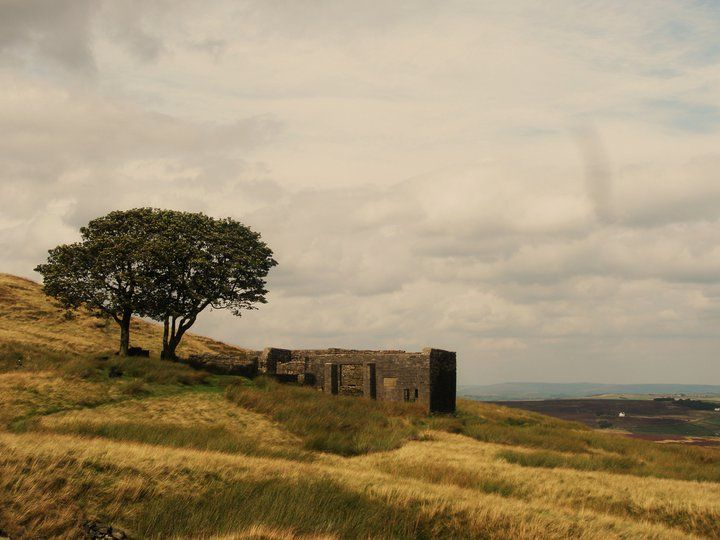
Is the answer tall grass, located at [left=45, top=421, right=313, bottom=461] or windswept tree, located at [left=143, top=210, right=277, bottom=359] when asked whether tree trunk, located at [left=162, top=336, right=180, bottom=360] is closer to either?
windswept tree, located at [left=143, top=210, right=277, bottom=359]

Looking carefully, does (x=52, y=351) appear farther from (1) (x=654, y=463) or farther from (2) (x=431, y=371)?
(1) (x=654, y=463)

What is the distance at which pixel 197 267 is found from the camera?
44906 mm

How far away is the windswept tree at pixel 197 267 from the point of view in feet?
146

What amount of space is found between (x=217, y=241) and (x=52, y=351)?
496 inches

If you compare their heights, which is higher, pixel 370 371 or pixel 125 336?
pixel 125 336

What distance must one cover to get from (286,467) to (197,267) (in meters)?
28.6

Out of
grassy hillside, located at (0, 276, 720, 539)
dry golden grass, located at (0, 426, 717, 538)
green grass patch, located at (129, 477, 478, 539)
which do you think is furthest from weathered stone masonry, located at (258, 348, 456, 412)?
green grass patch, located at (129, 477, 478, 539)

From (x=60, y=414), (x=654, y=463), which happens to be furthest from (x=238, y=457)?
(x=654, y=463)

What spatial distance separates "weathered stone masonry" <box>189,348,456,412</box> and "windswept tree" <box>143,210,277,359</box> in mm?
3815

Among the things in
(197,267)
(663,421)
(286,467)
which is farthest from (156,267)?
(663,421)

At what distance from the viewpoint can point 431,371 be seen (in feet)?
143

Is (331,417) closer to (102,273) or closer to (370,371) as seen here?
(370,371)

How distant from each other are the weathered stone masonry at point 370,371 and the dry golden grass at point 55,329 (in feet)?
31.5

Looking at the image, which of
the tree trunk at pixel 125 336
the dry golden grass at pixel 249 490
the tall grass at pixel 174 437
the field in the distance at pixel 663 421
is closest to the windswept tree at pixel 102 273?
the tree trunk at pixel 125 336
